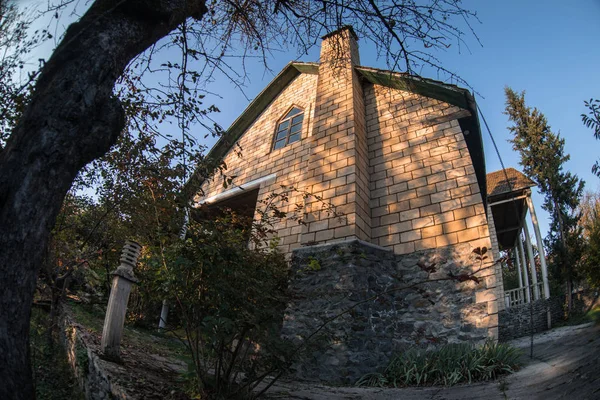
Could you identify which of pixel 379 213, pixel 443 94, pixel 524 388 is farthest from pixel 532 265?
pixel 524 388

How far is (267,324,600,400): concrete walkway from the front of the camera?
2.33 metres

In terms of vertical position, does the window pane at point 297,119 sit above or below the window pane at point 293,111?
below

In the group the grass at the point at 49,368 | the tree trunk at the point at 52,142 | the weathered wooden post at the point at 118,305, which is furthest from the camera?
the grass at the point at 49,368

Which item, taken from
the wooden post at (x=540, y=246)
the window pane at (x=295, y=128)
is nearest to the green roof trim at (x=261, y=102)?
the window pane at (x=295, y=128)

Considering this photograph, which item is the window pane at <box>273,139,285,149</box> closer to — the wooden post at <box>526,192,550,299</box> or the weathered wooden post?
the weathered wooden post

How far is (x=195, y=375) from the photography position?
2621mm

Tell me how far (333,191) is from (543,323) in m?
8.30

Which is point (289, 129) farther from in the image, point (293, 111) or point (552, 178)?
point (552, 178)

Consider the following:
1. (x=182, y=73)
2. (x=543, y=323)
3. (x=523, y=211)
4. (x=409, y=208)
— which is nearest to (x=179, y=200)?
(x=182, y=73)

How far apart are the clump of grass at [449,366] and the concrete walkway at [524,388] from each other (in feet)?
0.66

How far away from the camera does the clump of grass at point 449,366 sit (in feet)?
13.4

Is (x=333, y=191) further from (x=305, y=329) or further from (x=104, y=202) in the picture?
(x=104, y=202)

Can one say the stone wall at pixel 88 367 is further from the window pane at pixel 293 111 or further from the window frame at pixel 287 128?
the window pane at pixel 293 111

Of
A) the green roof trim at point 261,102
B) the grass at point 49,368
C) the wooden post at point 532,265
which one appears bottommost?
the grass at point 49,368
